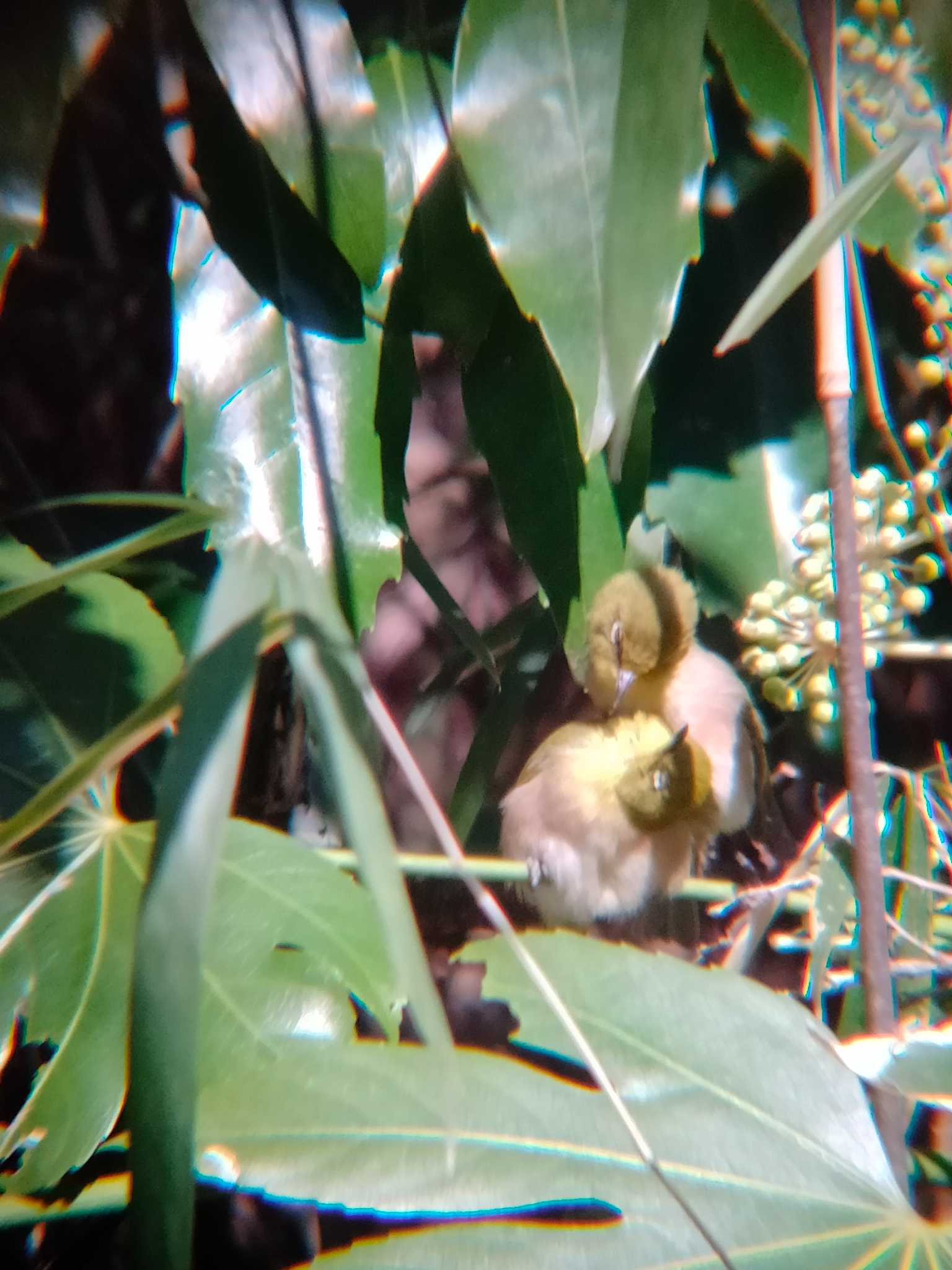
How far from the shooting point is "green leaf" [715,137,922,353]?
279 millimetres

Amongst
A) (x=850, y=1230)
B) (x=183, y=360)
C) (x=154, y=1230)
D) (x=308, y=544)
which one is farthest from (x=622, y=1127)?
(x=183, y=360)

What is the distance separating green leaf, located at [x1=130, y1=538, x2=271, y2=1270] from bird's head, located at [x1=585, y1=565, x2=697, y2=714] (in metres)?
0.43

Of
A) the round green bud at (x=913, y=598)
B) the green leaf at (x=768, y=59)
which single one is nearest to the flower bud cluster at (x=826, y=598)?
the round green bud at (x=913, y=598)

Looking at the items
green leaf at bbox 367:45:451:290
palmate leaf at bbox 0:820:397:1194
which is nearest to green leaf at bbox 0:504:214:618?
palmate leaf at bbox 0:820:397:1194

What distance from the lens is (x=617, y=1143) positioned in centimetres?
36

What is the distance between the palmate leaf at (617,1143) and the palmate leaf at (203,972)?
0.04 metres

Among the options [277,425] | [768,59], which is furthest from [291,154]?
[768,59]

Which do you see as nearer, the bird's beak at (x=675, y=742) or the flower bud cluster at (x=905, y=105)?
the flower bud cluster at (x=905, y=105)

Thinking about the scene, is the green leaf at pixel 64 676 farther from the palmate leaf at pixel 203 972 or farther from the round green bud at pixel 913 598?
the round green bud at pixel 913 598

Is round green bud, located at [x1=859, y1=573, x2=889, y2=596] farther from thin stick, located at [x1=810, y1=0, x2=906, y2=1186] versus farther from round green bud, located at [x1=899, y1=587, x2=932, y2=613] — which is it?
thin stick, located at [x1=810, y1=0, x2=906, y2=1186]

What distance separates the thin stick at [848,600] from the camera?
0.34 m

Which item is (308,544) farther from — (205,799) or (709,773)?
(709,773)

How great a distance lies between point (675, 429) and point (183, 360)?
34 centimetres

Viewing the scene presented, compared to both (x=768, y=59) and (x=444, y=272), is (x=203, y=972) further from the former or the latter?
(x=768, y=59)
